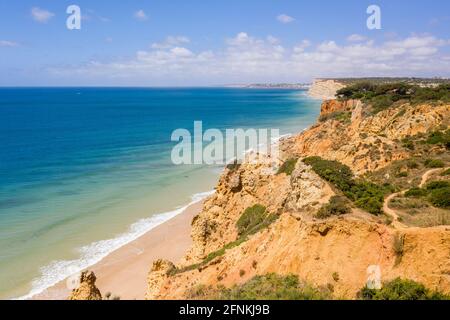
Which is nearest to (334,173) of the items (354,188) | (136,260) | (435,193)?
(354,188)

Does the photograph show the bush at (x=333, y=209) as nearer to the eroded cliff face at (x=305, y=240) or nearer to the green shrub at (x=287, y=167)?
the eroded cliff face at (x=305, y=240)

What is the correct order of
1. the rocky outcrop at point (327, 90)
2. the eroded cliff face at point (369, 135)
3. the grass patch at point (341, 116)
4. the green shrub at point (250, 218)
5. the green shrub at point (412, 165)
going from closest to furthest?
the green shrub at point (250, 218) < the green shrub at point (412, 165) < the eroded cliff face at point (369, 135) < the grass patch at point (341, 116) < the rocky outcrop at point (327, 90)

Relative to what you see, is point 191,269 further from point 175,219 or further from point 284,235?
point 175,219

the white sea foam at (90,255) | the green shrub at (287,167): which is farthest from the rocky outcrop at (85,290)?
the green shrub at (287,167)

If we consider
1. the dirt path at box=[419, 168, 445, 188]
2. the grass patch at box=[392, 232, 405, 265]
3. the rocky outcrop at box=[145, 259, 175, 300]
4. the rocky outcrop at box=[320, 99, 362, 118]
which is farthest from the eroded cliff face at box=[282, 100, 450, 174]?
the rocky outcrop at box=[145, 259, 175, 300]

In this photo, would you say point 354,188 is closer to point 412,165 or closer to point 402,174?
point 402,174

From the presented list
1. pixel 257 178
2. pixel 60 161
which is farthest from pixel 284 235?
pixel 60 161

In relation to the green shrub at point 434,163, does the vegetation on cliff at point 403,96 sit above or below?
above
